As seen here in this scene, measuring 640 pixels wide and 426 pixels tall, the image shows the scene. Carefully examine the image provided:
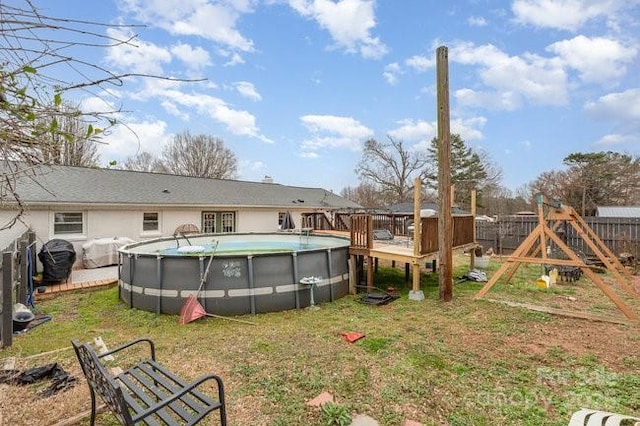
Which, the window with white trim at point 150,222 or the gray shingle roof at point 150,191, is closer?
the gray shingle roof at point 150,191

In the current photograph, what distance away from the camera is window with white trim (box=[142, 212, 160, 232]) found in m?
13.5

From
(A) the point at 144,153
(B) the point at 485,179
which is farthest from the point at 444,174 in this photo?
(B) the point at 485,179

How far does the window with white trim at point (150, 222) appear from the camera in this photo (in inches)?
531

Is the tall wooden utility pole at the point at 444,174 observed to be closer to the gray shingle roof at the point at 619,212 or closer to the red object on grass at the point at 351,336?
the red object on grass at the point at 351,336

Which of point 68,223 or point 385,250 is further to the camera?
point 68,223

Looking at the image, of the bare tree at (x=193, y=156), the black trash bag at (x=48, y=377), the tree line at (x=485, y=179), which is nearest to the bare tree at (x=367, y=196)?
the tree line at (x=485, y=179)

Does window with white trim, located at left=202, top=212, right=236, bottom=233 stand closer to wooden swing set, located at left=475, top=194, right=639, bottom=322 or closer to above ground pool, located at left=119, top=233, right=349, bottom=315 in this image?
above ground pool, located at left=119, top=233, right=349, bottom=315

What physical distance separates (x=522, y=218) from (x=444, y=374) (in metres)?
14.0

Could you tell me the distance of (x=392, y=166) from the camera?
32844 mm

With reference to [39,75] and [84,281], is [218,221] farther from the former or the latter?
[39,75]

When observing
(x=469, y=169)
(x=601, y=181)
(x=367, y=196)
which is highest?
(x=469, y=169)

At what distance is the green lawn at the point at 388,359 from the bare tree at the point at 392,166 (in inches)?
1028

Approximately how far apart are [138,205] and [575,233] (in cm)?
1753

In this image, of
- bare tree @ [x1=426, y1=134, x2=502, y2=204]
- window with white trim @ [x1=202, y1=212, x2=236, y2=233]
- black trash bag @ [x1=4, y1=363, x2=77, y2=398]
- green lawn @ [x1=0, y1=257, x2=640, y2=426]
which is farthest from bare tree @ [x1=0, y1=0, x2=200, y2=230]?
bare tree @ [x1=426, y1=134, x2=502, y2=204]
